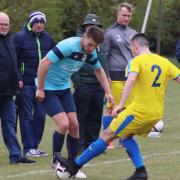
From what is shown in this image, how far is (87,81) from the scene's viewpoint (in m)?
10.6

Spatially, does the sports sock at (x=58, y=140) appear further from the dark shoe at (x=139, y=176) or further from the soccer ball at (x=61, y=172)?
the dark shoe at (x=139, y=176)

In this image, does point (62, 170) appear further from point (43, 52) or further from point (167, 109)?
point (167, 109)

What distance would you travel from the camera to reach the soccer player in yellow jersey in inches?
311

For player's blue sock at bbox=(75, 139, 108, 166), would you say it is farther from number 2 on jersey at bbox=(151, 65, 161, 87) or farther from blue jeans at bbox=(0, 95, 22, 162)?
blue jeans at bbox=(0, 95, 22, 162)

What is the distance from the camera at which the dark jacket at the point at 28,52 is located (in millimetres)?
10391

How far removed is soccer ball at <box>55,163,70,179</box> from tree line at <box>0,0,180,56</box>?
101ft

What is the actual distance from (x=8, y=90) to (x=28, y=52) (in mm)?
1074

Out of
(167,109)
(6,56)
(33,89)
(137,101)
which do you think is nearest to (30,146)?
(33,89)

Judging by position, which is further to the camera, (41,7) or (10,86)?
(41,7)

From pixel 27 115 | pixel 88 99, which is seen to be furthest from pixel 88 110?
pixel 27 115

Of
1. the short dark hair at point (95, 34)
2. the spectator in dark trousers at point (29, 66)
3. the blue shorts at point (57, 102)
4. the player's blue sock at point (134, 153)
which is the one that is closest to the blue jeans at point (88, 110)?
the spectator in dark trousers at point (29, 66)

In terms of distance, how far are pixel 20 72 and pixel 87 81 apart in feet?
3.36

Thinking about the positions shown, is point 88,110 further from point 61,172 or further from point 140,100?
point 140,100

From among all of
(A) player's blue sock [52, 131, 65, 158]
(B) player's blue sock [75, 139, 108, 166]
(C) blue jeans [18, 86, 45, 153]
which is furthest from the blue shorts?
(C) blue jeans [18, 86, 45, 153]
